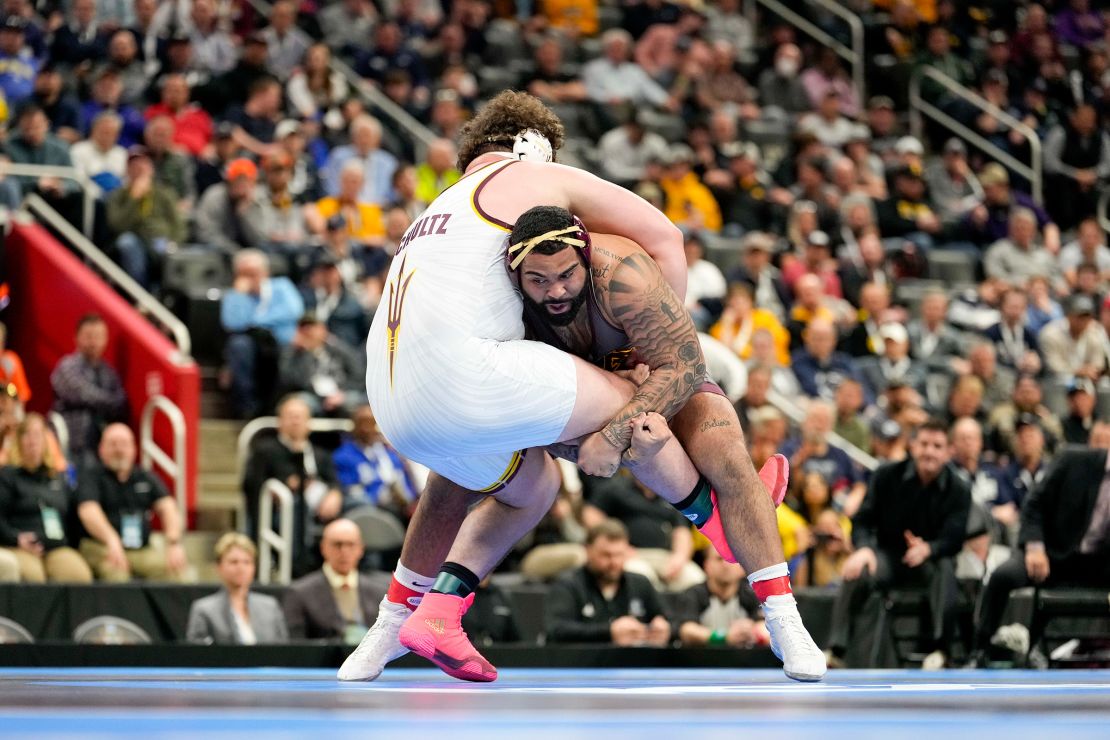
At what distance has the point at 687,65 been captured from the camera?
48.0 ft

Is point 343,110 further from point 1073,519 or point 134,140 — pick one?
point 1073,519

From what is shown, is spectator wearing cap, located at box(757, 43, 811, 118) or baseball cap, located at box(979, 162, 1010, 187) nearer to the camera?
baseball cap, located at box(979, 162, 1010, 187)

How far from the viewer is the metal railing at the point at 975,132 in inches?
615

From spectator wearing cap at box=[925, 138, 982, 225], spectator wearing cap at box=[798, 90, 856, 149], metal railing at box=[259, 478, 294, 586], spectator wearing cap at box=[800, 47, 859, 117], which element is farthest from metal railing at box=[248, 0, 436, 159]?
spectator wearing cap at box=[925, 138, 982, 225]

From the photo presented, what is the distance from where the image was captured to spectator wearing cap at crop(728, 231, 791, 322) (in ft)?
39.4

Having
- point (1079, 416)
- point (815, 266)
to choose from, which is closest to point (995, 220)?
point (815, 266)

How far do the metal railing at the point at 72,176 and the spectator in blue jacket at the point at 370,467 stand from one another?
2.29 metres

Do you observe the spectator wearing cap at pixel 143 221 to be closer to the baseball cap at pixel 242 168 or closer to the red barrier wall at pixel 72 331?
the red barrier wall at pixel 72 331

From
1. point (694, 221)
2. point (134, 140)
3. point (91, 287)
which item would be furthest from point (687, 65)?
point (91, 287)

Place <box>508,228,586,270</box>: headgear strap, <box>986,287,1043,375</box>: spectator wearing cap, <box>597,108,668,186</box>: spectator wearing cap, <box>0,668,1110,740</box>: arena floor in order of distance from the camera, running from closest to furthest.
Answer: <box>0,668,1110,740</box>: arena floor < <box>508,228,586,270</box>: headgear strap < <box>986,287,1043,375</box>: spectator wearing cap < <box>597,108,668,186</box>: spectator wearing cap

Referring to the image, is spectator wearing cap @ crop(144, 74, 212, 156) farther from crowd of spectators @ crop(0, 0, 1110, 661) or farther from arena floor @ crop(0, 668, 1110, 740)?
arena floor @ crop(0, 668, 1110, 740)

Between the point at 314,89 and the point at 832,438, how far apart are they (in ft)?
15.0

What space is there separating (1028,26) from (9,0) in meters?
9.83

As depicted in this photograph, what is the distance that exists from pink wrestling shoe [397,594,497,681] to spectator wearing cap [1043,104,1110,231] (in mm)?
11806
